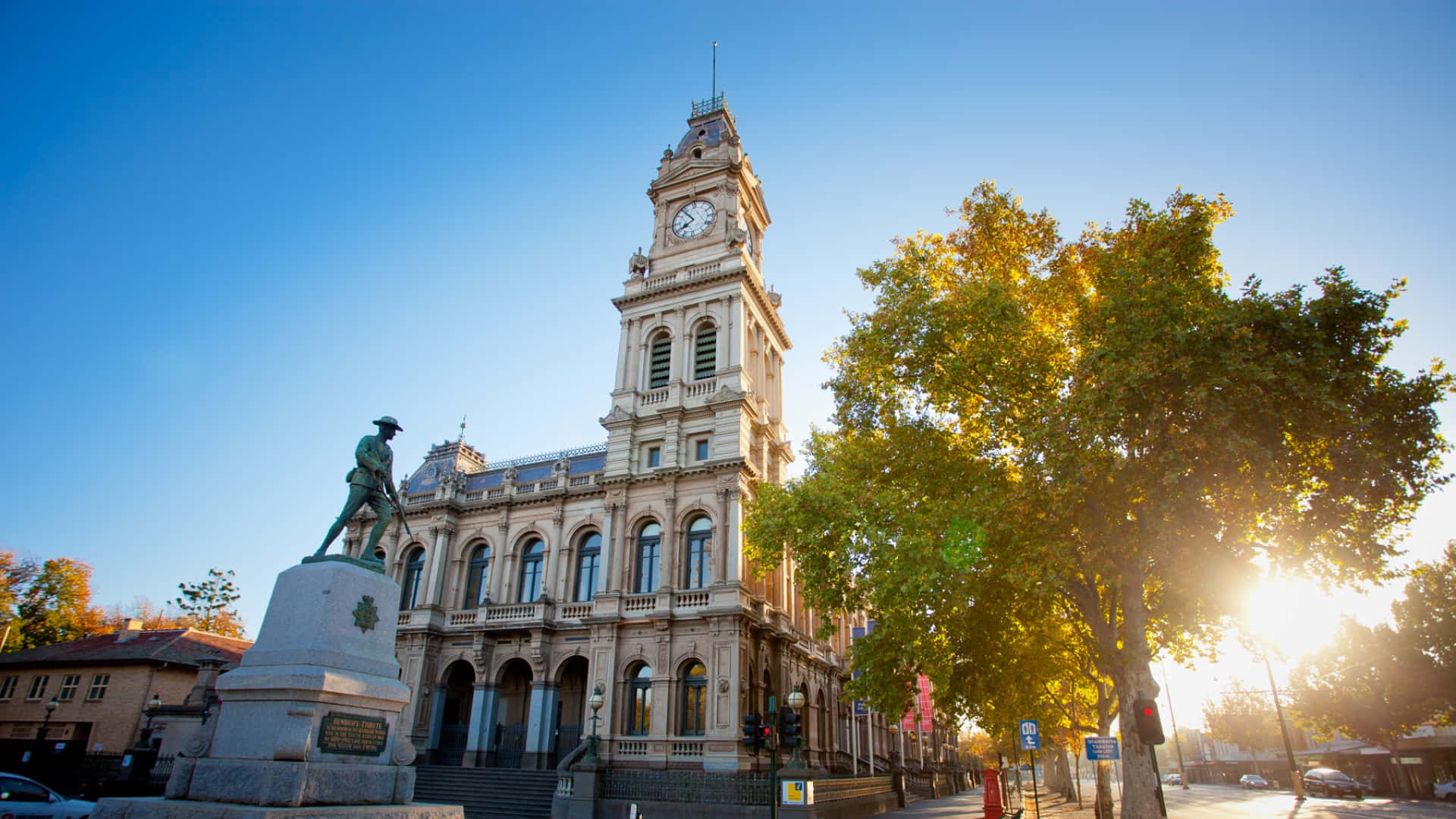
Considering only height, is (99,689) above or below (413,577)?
below

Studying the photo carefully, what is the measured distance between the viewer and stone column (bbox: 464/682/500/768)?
30.5 m

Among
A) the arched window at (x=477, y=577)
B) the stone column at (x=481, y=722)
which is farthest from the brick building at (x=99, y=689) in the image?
the stone column at (x=481, y=722)

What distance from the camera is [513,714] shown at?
3234 cm

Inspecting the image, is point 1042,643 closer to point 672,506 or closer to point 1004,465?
point 1004,465

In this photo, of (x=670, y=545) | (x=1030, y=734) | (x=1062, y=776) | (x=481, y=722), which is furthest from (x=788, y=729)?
(x=1062, y=776)

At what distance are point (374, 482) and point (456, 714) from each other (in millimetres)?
26883

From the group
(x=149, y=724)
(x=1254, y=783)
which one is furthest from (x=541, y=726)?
(x=1254, y=783)

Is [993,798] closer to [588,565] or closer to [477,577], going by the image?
[588,565]

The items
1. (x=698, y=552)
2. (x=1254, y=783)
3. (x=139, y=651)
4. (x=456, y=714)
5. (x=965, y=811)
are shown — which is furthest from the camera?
(x=1254, y=783)

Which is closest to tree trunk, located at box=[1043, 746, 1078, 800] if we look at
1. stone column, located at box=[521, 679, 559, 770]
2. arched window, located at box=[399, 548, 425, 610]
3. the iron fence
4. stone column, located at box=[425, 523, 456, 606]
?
the iron fence

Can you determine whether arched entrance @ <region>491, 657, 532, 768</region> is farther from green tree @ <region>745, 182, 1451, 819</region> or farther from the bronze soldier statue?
the bronze soldier statue

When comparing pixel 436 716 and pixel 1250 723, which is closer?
pixel 436 716

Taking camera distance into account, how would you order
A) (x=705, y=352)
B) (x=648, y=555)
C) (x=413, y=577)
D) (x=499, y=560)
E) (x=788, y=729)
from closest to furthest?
(x=788, y=729) < (x=648, y=555) < (x=499, y=560) < (x=705, y=352) < (x=413, y=577)

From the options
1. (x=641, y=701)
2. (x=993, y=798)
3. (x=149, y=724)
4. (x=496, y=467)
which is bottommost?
(x=993, y=798)
